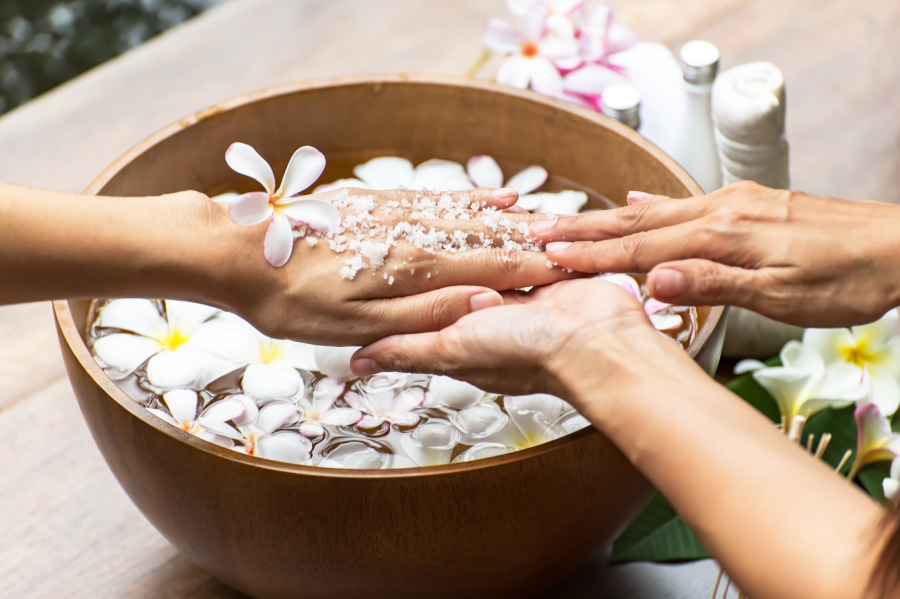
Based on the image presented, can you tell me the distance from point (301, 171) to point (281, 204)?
0.03m

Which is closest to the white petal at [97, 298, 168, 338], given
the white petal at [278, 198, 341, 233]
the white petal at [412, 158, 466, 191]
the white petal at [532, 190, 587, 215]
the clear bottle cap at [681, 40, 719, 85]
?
the white petal at [278, 198, 341, 233]

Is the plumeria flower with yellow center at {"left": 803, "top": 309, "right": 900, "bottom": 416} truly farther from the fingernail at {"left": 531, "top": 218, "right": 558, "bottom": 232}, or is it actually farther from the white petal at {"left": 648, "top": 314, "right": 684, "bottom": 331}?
the fingernail at {"left": 531, "top": 218, "right": 558, "bottom": 232}

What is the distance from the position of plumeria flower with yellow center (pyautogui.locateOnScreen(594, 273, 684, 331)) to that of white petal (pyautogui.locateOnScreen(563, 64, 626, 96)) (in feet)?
1.06

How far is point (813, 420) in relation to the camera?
85 centimetres

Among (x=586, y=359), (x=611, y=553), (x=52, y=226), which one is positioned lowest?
(x=611, y=553)

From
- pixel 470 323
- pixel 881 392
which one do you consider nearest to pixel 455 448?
pixel 470 323

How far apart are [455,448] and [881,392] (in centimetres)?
47

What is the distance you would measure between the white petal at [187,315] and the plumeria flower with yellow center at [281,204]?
18cm

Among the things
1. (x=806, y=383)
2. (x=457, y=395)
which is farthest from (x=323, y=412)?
(x=806, y=383)

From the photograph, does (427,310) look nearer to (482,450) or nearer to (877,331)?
(482,450)

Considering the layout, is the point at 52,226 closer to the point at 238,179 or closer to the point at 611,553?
the point at 238,179

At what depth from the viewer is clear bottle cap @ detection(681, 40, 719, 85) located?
0.95m

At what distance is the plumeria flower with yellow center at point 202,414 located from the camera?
686mm

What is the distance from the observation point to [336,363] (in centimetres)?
76
